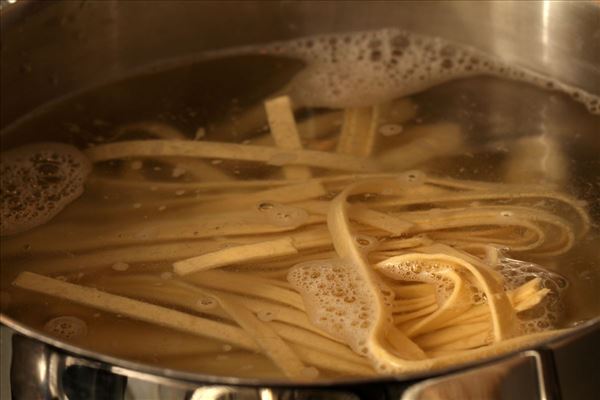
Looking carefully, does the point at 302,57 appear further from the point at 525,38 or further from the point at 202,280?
the point at 202,280

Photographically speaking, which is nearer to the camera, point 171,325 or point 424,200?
point 171,325

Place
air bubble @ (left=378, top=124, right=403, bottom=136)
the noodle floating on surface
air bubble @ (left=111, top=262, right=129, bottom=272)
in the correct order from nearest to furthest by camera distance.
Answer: the noodle floating on surface < air bubble @ (left=111, top=262, right=129, bottom=272) < air bubble @ (left=378, top=124, right=403, bottom=136)

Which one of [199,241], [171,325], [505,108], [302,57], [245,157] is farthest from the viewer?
[302,57]

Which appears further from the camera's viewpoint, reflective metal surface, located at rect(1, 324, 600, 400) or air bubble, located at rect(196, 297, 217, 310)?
air bubble, located at rect(196, 297, 217, 310)

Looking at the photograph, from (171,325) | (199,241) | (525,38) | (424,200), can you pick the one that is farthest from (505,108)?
(171,325)

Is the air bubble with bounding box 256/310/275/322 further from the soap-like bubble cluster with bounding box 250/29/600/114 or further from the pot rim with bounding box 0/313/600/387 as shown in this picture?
the soap-like bubble cluster with bounding box 250/29/600/114

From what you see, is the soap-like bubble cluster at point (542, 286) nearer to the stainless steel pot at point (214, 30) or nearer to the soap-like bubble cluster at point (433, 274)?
the soap-like bubble cluster at point (433, 274)

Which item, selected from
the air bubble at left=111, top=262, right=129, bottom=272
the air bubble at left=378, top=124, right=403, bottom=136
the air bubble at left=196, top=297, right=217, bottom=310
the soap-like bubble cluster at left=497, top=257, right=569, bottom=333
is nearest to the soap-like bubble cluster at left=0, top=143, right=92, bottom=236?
the air bubble at left=111, top=262, right=129, bottom=272
